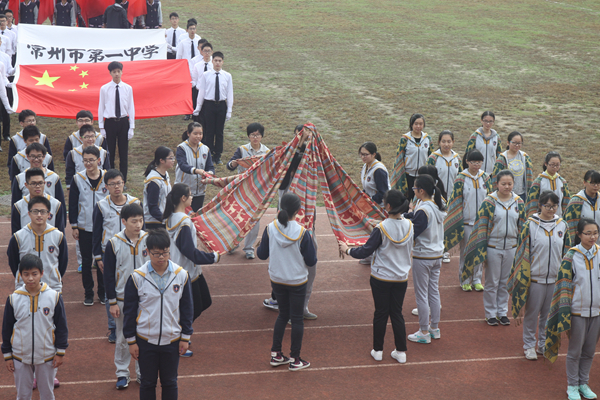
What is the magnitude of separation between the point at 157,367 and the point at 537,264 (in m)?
3.85

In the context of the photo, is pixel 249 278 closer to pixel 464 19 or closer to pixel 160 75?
pixel 160 75

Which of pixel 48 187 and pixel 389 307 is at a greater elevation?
pixel 48 187

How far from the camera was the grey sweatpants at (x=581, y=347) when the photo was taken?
585 centimetres

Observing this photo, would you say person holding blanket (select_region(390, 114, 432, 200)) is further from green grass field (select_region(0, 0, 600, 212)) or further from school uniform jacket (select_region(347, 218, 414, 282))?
school uniform jacket (select_region(347, 218, 414, 282))

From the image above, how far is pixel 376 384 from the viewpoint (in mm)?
6129

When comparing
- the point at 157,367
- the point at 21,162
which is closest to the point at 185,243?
the point at 157,367

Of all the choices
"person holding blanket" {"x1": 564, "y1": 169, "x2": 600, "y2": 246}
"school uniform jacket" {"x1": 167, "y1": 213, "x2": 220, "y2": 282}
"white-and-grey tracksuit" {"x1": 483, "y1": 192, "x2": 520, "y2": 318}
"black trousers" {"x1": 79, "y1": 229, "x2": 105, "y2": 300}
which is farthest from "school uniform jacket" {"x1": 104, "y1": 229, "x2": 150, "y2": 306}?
"person holding blanket" {"x1": 564, "y1": 169, "x2": 600, "y2": 246}

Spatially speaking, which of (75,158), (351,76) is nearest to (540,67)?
(351,76)

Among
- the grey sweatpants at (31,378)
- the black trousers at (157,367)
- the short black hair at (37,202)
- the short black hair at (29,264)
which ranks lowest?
the grey sweatpants at (31,378)

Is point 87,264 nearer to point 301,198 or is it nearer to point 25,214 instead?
point 25,214

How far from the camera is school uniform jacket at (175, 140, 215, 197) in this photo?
8383 mm

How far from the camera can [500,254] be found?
7.25m

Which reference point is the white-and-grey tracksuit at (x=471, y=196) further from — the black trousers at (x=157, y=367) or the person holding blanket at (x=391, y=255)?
the black trousers at (x=157, y=367)

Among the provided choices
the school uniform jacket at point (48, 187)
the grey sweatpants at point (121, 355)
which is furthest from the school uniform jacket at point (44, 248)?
the school uniform jacket at point (48, 187)
